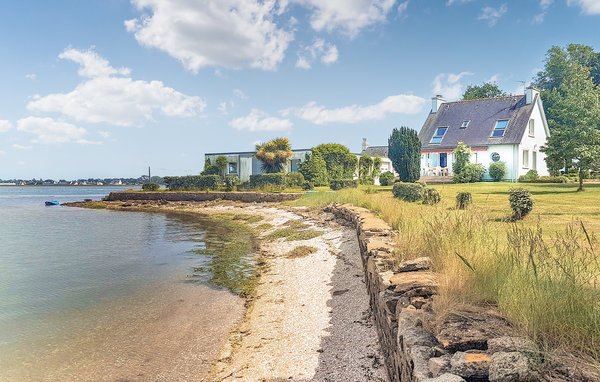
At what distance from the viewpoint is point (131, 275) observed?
10867 mm

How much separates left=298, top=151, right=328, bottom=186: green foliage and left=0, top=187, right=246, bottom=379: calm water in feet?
38.1

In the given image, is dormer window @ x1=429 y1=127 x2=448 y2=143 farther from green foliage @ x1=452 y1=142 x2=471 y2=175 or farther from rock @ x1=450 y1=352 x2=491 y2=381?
rock @ x1=450 y1=352 x2=491 y2=381

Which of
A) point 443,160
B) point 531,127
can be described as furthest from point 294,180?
point 531,127

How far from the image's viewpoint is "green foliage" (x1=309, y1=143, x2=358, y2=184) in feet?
102

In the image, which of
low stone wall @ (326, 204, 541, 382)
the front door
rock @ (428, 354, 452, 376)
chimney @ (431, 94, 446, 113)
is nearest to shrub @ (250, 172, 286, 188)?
the front door

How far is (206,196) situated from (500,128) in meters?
25.5

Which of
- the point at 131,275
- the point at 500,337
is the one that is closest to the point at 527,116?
the point at 131,275

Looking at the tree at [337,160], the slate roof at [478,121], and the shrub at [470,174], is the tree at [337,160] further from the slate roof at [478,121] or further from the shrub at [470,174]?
the shrub at [470,174]

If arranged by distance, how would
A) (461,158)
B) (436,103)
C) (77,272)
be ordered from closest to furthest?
(77,272) → (461,158) → (436,103)

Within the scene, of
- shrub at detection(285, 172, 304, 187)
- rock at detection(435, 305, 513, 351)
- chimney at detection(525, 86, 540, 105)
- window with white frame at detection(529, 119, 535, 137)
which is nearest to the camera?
rock at detection(435, 305, 513, 351)

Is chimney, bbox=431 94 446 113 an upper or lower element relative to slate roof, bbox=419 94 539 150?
upper

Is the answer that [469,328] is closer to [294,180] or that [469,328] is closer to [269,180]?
[294,180]

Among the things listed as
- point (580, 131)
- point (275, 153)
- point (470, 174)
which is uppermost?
point (275, 153)

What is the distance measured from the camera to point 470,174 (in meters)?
29.4
